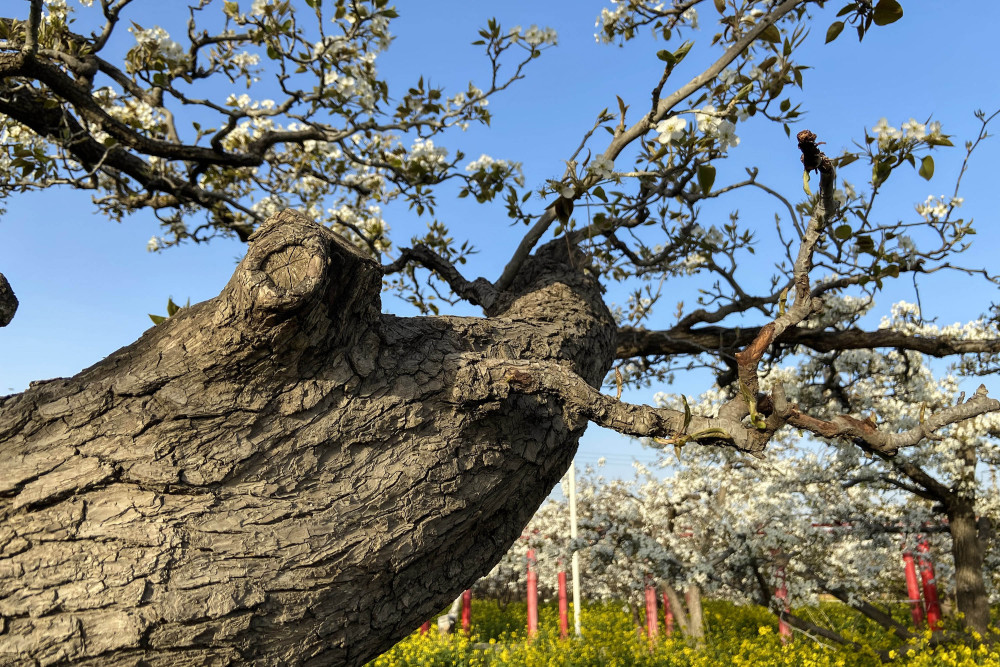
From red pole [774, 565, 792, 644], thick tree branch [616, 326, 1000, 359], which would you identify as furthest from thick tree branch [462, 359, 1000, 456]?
red pole [774, 565, 792, 644]

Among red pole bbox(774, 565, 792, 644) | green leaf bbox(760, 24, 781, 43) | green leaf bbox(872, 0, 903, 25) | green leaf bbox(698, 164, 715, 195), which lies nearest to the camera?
green leaf bbox(872, 0, 903, 25)

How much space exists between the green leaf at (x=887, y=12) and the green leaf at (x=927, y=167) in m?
0.77

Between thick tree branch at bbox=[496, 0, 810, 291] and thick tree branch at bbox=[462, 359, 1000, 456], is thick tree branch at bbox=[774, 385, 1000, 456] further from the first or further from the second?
thick tree branch at bbox=[496, 0, 810, 291]

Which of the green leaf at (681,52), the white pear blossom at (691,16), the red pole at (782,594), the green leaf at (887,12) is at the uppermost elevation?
the white pear blossom at (691,16)

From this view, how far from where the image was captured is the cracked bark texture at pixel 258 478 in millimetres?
1493

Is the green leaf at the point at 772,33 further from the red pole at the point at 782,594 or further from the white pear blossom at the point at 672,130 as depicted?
the red pole at the point at 782,594

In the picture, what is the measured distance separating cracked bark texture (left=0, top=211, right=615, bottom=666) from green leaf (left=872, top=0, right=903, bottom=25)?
186 cm

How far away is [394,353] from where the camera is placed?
2.05 metres

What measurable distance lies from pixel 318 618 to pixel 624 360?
13.8ft

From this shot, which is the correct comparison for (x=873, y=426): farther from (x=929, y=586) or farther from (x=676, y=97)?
(x=929, y=586)

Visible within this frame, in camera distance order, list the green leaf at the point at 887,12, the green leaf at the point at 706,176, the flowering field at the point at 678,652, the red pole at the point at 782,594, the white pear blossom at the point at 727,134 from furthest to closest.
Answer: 1. the red pole at the point at 782,594
2. the flowering field at the point at 678,652
3. the white pear blossom at the point at 727,134
4. the green leaf at the point at 706,176
5. the green leaf at the point at 887,12

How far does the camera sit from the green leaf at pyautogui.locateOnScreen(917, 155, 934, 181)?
2859 millimetres

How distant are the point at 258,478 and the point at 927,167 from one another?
3.01 metres

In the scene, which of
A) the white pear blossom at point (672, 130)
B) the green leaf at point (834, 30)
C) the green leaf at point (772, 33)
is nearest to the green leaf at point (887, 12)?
the green leaf at point (834, 30)
